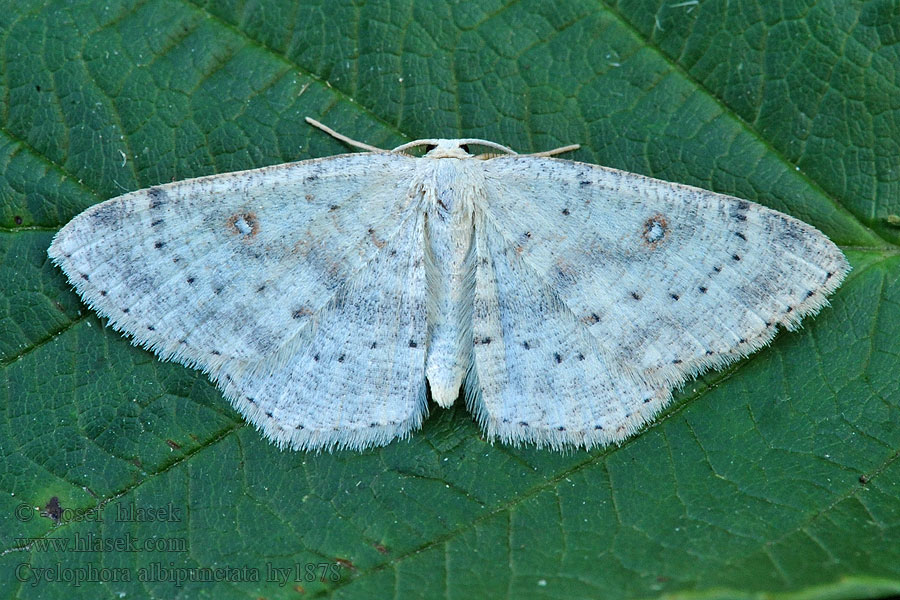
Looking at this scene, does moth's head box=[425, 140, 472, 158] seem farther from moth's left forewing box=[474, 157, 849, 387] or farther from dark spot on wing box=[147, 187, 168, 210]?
dark spot on wing box=[147, 187, 168, 210]

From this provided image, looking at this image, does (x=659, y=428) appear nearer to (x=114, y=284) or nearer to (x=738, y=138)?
(x=738, y=138)

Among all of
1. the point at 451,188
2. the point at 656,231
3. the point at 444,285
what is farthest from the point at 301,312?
the point at 656,231

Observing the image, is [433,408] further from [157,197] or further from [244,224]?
[157,197]

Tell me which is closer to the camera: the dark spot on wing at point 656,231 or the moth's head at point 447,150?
the dark spot on wing at point 656,231

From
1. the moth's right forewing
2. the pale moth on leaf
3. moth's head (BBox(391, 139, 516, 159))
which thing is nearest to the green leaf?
moth's head (BBox(391, 139, 516, 159))

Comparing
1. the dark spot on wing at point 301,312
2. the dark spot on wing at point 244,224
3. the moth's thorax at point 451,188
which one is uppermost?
the moth's thorax at point 451,188

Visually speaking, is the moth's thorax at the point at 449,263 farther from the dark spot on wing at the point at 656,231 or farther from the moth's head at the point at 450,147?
the dark spot on wing at the point at 656,231

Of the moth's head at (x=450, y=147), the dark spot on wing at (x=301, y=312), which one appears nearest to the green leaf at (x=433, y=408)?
the moth's head at (x=450, y=147)
